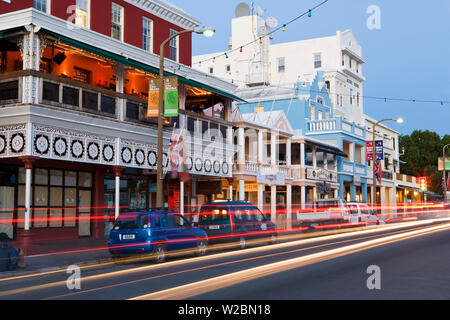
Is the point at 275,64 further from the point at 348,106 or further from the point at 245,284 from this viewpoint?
the point at 245,284

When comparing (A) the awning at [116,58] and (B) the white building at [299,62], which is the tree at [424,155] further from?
(A) the awning at [116,58]

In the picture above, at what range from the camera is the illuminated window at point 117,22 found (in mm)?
28141

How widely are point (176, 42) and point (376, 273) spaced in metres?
22.4

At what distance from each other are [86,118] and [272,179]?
1794 cm

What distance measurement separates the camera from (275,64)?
6300 centimetres

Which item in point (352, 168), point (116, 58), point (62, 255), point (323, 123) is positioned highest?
point (323, 123)

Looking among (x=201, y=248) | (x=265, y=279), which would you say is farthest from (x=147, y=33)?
(x=265, y=279)

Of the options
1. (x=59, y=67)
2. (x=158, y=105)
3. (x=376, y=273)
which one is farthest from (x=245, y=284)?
(x=59, y=67)

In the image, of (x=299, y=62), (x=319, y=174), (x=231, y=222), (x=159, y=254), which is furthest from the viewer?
(x=299, y=62)

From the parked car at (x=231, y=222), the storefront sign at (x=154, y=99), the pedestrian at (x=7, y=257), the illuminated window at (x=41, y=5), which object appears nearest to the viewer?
the pedestrian at (x=7, y=257)

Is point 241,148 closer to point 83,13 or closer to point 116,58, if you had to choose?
point 83,13

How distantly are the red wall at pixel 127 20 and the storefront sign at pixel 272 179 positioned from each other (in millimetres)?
8588

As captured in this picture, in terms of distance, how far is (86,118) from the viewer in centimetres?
2188

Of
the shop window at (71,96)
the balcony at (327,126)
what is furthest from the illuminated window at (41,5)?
the balcony at (327,126)
